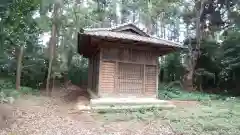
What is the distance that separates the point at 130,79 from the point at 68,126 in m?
5.00

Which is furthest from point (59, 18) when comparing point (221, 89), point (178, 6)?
point (221, 89)

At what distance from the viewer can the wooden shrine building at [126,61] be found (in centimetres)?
1235

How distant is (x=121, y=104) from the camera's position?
1179 cm

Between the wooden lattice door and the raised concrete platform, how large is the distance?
0.56 metres

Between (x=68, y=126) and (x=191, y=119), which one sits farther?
(x=191, y=119)

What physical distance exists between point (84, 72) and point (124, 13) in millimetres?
8761

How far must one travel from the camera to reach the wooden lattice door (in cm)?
1280

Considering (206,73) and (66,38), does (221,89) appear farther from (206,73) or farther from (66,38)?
(66,38)

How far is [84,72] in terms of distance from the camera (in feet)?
80.8

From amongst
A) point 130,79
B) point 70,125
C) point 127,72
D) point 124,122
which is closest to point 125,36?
point 127,72

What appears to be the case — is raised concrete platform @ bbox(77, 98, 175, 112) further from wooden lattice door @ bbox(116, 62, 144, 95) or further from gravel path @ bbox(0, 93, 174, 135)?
gravel path @ bbox(0, 93, 174, 135)

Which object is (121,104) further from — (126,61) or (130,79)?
(126,61)

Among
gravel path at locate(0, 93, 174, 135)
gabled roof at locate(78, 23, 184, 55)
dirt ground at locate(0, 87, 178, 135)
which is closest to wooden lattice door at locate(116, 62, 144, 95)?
gabled roof at locate(78, 23, 184, 55)

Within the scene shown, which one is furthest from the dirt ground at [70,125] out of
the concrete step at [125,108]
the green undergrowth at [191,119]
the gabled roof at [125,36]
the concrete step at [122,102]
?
the gabled roof at [125,36]
